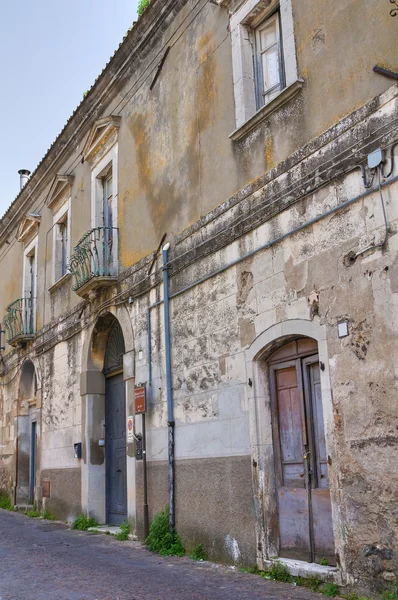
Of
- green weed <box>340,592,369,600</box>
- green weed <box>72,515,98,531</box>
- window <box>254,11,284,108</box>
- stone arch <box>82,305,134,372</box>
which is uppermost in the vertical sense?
window <box>254,11,284,108</box>

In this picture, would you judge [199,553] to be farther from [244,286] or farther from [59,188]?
[59,188]

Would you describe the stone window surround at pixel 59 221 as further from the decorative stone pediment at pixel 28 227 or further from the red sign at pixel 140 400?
the red sign at pixel 140 400

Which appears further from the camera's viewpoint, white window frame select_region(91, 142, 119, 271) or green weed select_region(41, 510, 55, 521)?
green weed select_region(41, 510, 55, 521)

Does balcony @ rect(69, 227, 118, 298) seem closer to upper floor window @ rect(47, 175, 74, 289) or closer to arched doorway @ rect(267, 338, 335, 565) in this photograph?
upper floor window @ rect(47, 175, 74, 289)

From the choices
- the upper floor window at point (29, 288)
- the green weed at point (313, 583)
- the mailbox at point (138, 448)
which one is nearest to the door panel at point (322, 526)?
the green weed at point (313, 583)

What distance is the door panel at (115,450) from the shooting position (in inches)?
444

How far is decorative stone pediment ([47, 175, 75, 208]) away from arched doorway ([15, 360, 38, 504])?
412cm

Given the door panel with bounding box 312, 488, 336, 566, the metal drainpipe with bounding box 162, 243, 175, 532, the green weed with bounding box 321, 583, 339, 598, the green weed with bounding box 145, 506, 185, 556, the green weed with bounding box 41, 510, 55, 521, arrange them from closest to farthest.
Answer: the green weed with bounding box 321, 583, 339, 598 < the door panel with bounding box 312, 488, 336, 566 < the green weed with bounding box 145, 506, 185, 556 < the metal drainpipe with bounding box 162, 243, 175, 532 < the green weed with bounding box 41, 510, 55, 521

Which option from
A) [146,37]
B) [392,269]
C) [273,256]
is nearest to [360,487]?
[392,269]

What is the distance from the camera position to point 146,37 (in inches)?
414

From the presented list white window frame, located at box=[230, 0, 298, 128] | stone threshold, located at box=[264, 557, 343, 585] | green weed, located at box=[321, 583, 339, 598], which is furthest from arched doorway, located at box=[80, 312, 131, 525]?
green weed, located at box=[321, 583, 339, 598]

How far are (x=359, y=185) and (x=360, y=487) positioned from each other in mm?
2695

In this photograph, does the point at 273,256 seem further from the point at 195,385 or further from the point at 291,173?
the point at 195,385

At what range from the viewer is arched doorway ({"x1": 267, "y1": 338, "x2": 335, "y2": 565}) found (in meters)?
6.46
